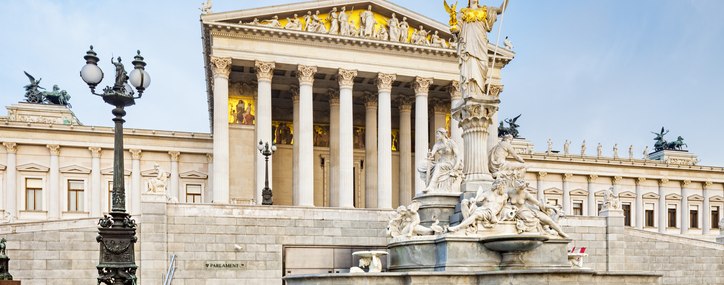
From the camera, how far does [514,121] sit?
265 feet

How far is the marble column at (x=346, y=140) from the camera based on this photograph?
47188mm

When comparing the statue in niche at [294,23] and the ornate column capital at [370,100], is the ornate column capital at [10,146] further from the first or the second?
the ornate column capital at [370,100]

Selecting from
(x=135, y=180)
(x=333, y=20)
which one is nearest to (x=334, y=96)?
(x=333, y=20)

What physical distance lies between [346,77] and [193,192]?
1787 cm

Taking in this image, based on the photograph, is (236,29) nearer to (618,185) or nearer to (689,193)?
(618,185)

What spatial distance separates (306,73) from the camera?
47.8 metres

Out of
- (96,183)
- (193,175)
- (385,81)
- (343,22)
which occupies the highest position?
(343,22)

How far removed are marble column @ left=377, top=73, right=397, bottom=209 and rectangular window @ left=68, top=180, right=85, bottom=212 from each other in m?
23.5

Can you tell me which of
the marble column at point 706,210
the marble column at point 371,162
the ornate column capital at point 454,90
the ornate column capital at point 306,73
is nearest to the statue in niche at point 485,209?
the ornate column capital at point 306,73

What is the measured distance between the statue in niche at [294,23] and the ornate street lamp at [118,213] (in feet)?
112

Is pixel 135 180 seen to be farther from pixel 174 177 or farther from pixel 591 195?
pixel 591 195

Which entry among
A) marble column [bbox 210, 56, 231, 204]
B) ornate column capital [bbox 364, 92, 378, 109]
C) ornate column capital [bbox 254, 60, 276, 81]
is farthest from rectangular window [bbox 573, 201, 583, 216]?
marble column [bbox 210, 56, 231, 204]

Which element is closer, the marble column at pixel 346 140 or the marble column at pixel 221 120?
the marble column at pixel 221 120

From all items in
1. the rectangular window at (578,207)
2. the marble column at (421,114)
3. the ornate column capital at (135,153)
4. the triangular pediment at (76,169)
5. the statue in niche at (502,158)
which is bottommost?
the rectangular window at (578,207)
